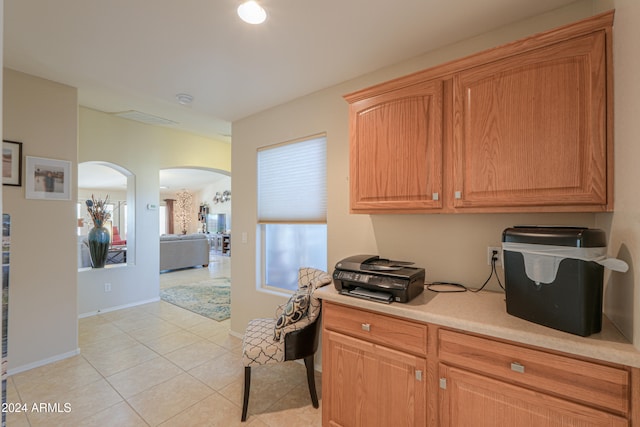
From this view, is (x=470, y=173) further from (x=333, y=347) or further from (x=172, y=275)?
(x=172, y=275)

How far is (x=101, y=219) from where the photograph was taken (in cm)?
418

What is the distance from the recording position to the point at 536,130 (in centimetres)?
142

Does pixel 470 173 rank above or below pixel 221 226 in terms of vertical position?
above

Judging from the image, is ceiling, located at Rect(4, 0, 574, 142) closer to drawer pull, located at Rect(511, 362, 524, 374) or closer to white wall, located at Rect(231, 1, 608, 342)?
white wall, located at Rect(231, 1, 608, 342)

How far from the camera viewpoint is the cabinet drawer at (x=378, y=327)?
4.88ft

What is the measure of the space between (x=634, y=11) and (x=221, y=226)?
12.3 metres

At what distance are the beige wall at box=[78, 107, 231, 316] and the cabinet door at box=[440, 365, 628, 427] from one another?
4538 mm

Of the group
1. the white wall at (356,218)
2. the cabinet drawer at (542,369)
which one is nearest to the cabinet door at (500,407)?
the cabinet drawer at (542,369)

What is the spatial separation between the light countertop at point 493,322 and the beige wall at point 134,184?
3.77m

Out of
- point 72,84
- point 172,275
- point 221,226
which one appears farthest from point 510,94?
point 221,226

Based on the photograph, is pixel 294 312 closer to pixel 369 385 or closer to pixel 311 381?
pixel 311 381

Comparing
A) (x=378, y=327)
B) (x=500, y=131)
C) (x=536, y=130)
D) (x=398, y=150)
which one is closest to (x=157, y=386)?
(x=378, y=327)

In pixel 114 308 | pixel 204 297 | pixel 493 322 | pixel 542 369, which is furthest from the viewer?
pixel 204 297

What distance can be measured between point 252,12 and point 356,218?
1587 millimetres
